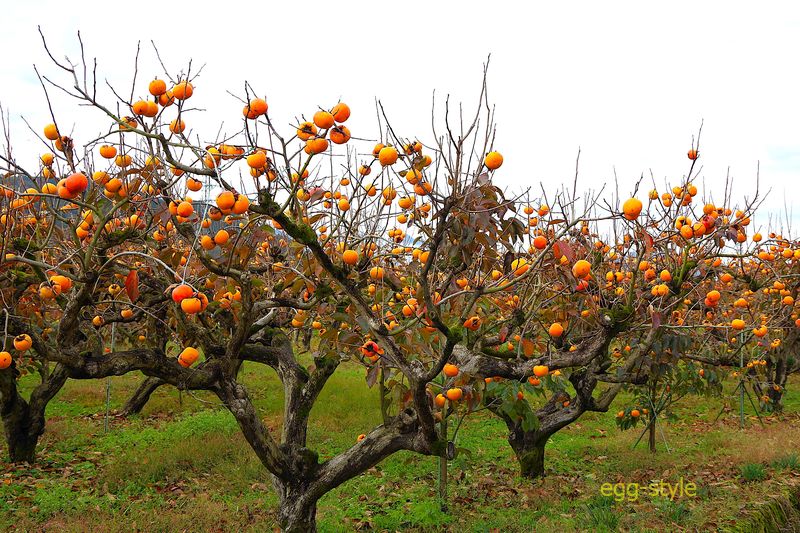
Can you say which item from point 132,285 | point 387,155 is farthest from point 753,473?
point 132,285

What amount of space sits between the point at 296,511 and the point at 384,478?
210 centimetres

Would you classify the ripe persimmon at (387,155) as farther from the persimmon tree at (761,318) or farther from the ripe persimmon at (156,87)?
the persimmon tree at (761,318)

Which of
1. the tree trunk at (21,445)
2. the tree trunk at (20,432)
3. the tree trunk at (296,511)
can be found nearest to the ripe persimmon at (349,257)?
the tree trunk at (296,511)

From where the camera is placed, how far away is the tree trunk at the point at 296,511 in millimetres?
4406

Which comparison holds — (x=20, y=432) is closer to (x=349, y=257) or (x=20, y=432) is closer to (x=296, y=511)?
(x=296, y=511)

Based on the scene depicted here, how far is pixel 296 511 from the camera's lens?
14.5 feet

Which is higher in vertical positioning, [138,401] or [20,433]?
[138,401]

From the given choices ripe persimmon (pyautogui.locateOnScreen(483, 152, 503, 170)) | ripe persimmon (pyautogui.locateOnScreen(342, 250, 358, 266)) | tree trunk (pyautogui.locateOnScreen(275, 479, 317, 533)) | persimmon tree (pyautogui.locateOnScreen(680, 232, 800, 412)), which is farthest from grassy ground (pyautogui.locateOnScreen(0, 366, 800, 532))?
ripe persimmon (pyautogui.locateOnScreen(483, 152, 503, 170))

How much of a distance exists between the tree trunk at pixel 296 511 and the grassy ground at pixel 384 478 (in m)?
0.40

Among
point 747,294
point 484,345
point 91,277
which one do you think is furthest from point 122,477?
point 747,294

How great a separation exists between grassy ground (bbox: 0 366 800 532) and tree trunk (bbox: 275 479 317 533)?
40cm

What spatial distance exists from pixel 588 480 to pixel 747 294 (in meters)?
3.64

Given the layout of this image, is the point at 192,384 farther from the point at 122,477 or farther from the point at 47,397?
the point at 47,397

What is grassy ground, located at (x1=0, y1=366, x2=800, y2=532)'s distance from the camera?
191 inches
